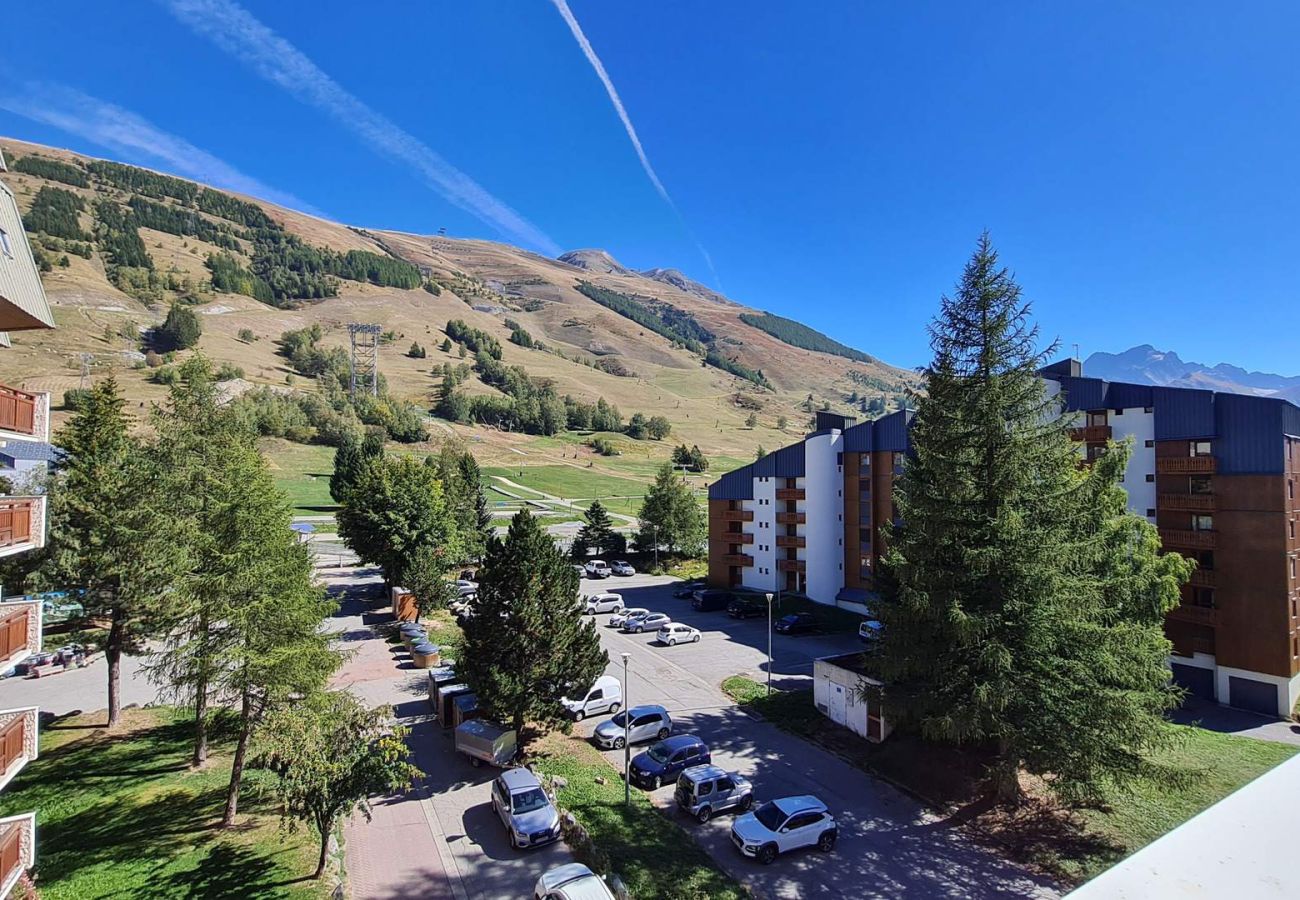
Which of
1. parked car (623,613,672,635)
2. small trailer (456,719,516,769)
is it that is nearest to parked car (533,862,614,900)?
small trailer (456,719,516,769)

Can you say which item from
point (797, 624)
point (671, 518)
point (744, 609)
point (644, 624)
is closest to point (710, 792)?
point (644, 624)

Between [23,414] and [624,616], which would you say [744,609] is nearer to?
[624,616]

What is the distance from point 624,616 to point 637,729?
1879cm

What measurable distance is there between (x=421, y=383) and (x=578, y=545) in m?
120

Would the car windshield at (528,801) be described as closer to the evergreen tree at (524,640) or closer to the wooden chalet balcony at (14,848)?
the evergreen tree at (524,640)

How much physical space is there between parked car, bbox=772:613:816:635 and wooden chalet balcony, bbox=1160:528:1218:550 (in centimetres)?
1926

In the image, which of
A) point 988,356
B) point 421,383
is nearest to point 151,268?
point 421,383

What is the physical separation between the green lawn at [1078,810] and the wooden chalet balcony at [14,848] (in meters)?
22.8

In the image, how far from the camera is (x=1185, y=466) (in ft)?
98.9

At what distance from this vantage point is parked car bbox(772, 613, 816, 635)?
1559 inches

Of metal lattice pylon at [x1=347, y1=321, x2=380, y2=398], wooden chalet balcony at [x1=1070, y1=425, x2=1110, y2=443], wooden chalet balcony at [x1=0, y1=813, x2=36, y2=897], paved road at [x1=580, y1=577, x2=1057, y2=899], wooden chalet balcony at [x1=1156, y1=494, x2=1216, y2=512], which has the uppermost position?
metal lattice pylon at [x1=347, y1=321, x2=380, y2=398]

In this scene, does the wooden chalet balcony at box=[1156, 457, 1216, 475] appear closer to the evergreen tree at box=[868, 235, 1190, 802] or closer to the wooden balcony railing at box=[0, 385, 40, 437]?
the evergreen tree at box=[868, 235, 1190, 802]

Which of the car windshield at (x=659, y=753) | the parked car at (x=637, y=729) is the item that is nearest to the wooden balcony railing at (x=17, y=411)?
the parked car at (x=637, y=729)

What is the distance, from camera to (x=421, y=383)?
542 feet
